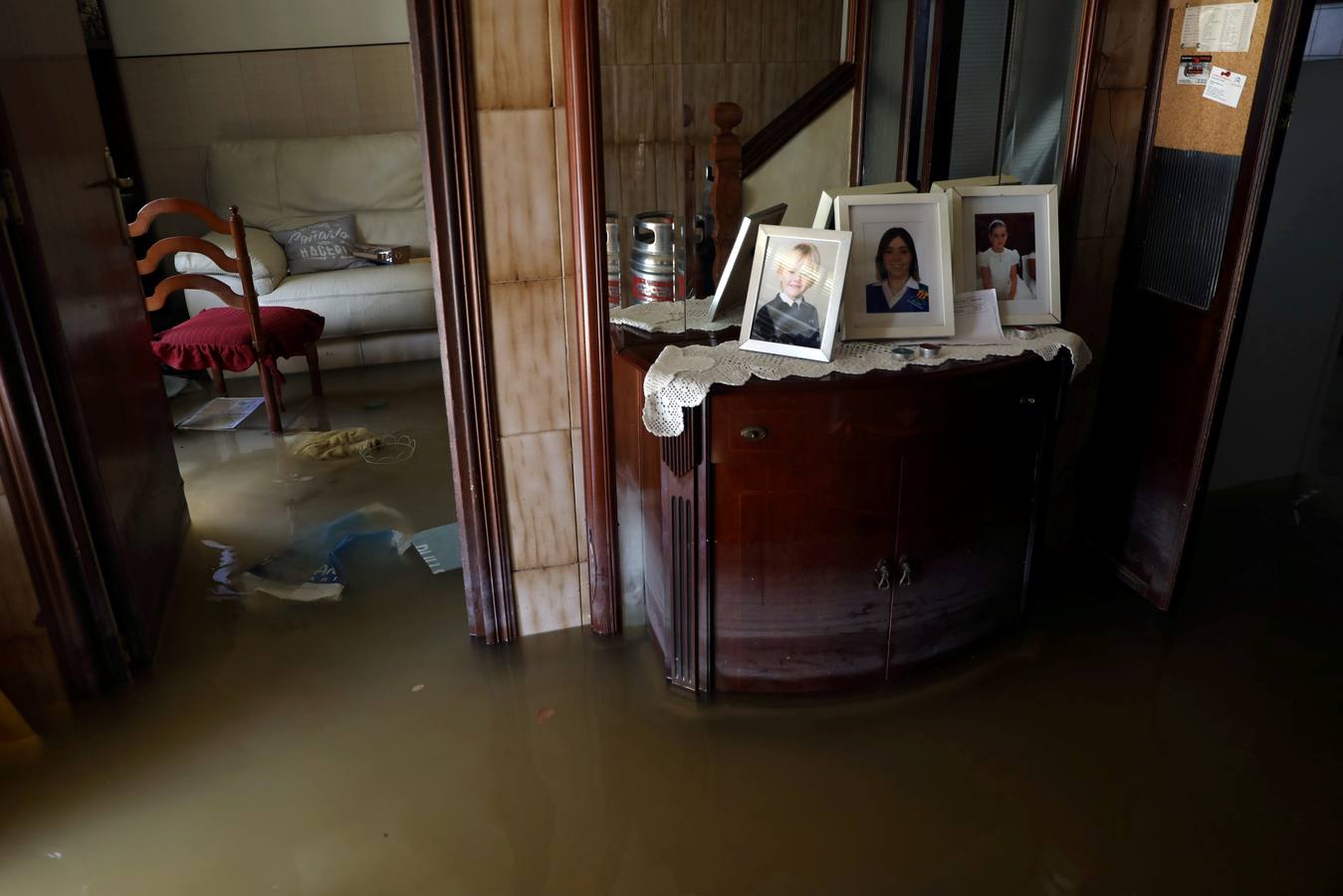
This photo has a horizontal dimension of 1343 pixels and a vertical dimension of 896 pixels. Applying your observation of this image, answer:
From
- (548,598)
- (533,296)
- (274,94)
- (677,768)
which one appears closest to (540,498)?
(548,598)

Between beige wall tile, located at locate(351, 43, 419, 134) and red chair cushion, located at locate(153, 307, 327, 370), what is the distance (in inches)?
66.5

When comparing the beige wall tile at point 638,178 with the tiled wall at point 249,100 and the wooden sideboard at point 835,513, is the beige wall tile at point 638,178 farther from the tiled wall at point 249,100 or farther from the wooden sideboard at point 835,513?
the tiled wall at point 249,100

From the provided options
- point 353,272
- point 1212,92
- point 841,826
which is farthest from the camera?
point 353,272

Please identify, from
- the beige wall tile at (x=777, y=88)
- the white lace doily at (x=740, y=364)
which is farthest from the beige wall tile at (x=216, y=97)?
the white lace doily at (x=740, y=364)

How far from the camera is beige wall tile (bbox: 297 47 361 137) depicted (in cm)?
486

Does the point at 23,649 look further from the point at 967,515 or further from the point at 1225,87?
the point at 1225,87

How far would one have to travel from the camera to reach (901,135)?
2438 millimetres

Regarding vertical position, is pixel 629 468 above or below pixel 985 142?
below

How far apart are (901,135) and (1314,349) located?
1.64m

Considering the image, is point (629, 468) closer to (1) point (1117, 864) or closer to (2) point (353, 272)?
(1) point (1117, 864)

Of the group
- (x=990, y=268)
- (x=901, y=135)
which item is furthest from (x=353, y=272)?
(x=990, y=268)

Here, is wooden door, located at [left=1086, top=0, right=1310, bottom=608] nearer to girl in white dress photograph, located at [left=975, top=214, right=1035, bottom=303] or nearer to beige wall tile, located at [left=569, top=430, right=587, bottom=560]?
girl in white dress photograph, located at [left=975, top=214, right=1035, bottom=303]

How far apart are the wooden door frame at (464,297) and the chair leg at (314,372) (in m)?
2.06

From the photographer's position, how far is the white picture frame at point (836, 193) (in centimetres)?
213
